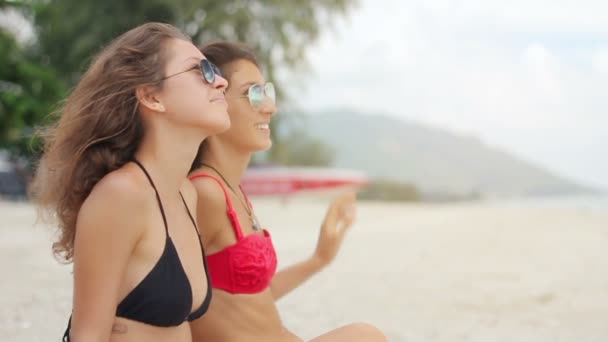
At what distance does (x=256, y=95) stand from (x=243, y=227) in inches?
17.9

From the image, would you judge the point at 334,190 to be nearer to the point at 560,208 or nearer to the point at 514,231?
the point at 560,208

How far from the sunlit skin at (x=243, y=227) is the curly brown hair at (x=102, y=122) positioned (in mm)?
432

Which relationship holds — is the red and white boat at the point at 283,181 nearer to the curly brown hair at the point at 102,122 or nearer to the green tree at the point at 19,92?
the green tree at the point at 19,92

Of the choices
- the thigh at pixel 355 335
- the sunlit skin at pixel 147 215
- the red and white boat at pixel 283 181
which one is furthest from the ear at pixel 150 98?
the red and white boat at pixel 283 181

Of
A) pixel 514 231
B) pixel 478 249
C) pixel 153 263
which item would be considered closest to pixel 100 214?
pixel 153 263

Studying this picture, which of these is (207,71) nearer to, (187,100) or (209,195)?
(187,100)

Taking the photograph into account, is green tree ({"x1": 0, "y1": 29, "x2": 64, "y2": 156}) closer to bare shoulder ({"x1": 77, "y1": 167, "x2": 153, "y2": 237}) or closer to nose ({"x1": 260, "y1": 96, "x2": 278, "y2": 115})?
nose ({"x1": 260, "y1": 96, "x2": 278, "y2": 115})

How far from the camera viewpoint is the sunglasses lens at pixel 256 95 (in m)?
2.55

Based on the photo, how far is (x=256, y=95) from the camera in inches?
101

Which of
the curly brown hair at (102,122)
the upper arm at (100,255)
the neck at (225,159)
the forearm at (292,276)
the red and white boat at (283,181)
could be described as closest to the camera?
the upper arm at (100,255)

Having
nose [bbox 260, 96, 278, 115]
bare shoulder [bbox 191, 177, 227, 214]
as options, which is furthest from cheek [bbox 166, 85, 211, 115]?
nose [bbox 260, 96, 278, 115]

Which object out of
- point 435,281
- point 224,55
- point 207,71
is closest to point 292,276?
point 224,55

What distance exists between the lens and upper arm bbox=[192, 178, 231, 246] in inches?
93.9

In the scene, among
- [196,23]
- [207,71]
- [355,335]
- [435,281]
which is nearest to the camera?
[207,71]
